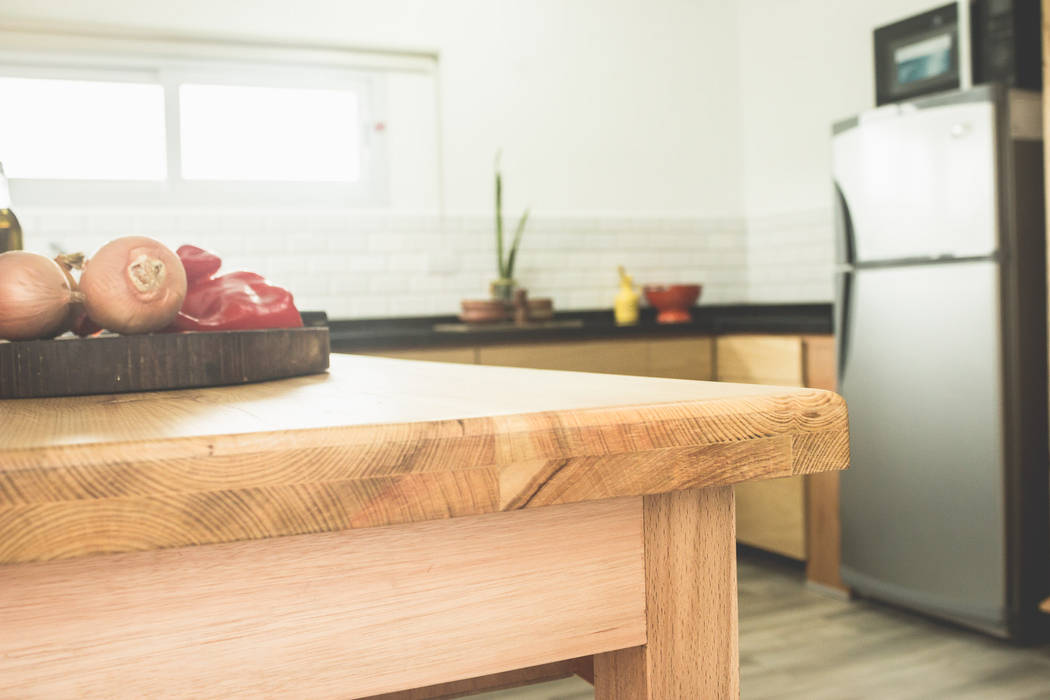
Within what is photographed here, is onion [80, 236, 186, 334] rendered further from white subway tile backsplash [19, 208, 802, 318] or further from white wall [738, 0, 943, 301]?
white wall [738, 0, 943, 301]

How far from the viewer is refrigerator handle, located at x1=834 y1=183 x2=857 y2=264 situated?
298cm

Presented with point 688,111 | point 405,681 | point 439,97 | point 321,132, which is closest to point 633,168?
point 688,111

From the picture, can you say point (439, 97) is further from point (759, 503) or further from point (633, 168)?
point (759, 503)

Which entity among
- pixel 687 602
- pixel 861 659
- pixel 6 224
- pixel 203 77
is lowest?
pixel 861 659

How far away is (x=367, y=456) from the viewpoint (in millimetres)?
513

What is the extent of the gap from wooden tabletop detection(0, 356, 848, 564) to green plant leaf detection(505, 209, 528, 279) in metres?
3.09

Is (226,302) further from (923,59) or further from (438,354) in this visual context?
(923,59)

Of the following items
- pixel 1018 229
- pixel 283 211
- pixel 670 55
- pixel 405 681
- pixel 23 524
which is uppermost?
pixel 670 55

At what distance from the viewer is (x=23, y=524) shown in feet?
1.49

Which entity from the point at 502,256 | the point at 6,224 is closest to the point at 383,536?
the point at 6,224

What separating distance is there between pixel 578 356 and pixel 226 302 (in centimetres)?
233

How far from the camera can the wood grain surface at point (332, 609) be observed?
20.7 inches

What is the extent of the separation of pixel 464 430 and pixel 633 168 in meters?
3.79

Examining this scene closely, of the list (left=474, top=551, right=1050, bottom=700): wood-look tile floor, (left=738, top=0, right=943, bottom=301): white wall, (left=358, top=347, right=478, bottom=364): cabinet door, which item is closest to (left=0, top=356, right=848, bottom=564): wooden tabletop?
(left=474, top=551, right=1050, bottom=700): wood-look tile floor
